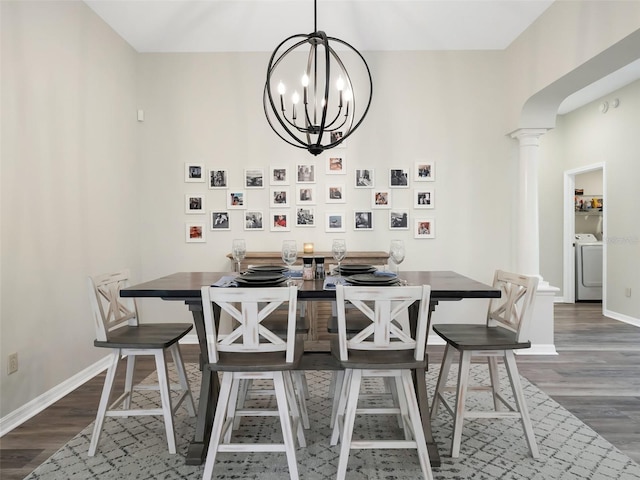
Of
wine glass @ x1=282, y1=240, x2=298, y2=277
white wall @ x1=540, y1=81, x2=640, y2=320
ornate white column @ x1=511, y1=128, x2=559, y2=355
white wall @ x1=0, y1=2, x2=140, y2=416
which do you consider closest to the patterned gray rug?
white wall @ x1=0, y1=2, x2=140, y2=416

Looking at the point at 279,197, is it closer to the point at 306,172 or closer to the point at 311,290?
the point at 306,172

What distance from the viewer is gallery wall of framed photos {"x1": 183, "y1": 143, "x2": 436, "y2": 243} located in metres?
4.16

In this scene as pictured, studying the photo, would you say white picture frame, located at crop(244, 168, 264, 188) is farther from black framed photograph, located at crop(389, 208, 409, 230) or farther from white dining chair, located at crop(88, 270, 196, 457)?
white dining chair, located at crop(88, 270, 196, 457)

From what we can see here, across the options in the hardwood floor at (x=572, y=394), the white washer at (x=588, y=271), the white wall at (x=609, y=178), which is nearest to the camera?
the hardwood floor at (x=572, y=394)

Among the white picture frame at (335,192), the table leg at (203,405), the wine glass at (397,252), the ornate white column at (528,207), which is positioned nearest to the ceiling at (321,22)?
the ornate white column at (528,207)

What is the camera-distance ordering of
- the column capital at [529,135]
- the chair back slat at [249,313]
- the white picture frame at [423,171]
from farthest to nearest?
the white picture frame at [423,171] → the column capital at [529,135] → the chair back slat at [249,313]

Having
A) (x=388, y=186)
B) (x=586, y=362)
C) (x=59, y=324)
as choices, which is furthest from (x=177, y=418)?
(x=586, y=362)

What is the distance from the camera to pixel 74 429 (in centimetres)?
237

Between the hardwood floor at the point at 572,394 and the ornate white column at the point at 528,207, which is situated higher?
the ornate white column at the point at 528,207

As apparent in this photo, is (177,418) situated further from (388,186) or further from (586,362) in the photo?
(586,362)

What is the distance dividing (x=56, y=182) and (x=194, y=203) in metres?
1.41

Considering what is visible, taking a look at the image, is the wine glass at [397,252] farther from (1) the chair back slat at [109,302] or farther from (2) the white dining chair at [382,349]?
(1) the chair back slat at [109,302]

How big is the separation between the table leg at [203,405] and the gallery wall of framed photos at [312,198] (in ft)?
6.82

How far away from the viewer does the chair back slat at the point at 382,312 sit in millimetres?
1718
